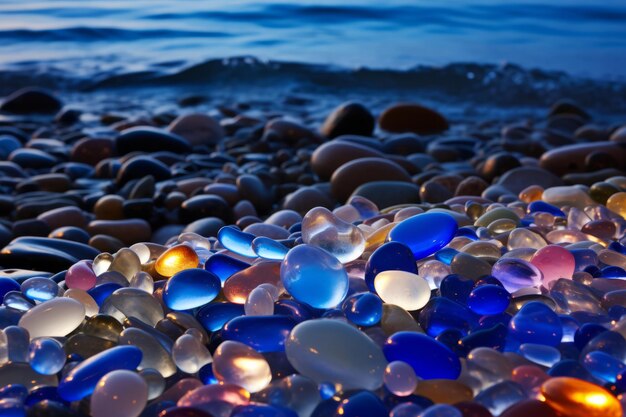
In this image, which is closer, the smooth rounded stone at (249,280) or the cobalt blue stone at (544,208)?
the smooth rounded stone at (249,280)

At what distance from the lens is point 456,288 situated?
1.31 m

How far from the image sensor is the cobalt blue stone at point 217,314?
1234 mm

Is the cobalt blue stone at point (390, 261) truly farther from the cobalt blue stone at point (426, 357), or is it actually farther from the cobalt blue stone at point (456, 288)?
the cobalt blue stone at point (426, 357)

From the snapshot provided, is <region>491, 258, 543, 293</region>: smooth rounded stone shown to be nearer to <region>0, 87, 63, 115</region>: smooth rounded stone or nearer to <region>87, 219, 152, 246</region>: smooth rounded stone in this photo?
<region>87, 219, 152, 246</region>: smooth rounded stone

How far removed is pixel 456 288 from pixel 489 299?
0.10 metres

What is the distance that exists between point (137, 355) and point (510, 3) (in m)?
10.1

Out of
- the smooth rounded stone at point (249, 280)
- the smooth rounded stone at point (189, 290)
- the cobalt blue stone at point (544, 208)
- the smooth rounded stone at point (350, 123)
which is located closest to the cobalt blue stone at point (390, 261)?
the smooth rounded stone at point (249, 280)

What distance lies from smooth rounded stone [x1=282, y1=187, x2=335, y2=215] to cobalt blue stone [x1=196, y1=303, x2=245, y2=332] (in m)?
1.38

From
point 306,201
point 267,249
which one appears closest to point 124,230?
point 306,201

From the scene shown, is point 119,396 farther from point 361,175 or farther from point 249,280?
point 361,175

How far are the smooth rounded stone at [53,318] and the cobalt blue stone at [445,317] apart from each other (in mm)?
577

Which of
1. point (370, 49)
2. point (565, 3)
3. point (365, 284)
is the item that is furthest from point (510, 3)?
point (365, 284)

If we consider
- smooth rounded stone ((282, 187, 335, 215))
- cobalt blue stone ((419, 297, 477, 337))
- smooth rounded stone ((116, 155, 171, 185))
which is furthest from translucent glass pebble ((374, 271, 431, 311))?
smooth rounded stone ((116, 155, 171, 185))

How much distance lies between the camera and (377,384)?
1032 millimetres
